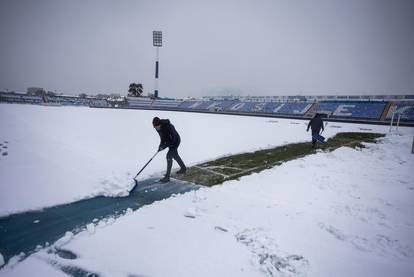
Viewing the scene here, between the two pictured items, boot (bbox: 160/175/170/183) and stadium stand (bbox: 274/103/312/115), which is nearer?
boot (bbox: 160/175/170/183)

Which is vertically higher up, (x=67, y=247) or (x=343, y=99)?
(x=343, y=99)

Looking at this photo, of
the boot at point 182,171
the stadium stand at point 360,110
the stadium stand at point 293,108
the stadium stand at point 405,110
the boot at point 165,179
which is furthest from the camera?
the stadium stand at point 293,108

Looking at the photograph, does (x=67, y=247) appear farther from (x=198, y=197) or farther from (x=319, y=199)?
(x=319, y=199)

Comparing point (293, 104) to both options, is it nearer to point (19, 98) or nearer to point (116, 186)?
point (116, 186)

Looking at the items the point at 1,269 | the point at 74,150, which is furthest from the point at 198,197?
the point at 74,150

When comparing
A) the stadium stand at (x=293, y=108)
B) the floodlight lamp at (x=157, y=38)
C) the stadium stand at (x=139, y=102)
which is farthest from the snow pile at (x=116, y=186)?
the floodlight lamp at (x=157, y=38)

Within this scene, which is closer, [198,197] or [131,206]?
[131,206]

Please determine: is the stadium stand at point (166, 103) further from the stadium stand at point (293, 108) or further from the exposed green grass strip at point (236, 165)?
the exposed green grass strip at point (236, 165)

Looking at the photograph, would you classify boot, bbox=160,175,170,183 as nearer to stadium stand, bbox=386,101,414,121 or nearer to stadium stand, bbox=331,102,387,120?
stadium stand, bbox=386,101,414,121

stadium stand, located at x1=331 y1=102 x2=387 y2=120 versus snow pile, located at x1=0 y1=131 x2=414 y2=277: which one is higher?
stadium stand, located at x1=331 y1=102 x2=387 y2=120

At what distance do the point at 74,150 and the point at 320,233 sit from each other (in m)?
8.09

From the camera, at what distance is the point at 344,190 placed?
5.34 meters

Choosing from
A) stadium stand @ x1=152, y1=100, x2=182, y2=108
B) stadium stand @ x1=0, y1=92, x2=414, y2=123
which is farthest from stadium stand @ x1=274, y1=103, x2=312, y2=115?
stadium stand @ x1=152, y1=100, x2=182, y2=108

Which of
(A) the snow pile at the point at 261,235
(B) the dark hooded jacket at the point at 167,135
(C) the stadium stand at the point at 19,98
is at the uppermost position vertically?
(C) the stadium stand at the point at 19,98
